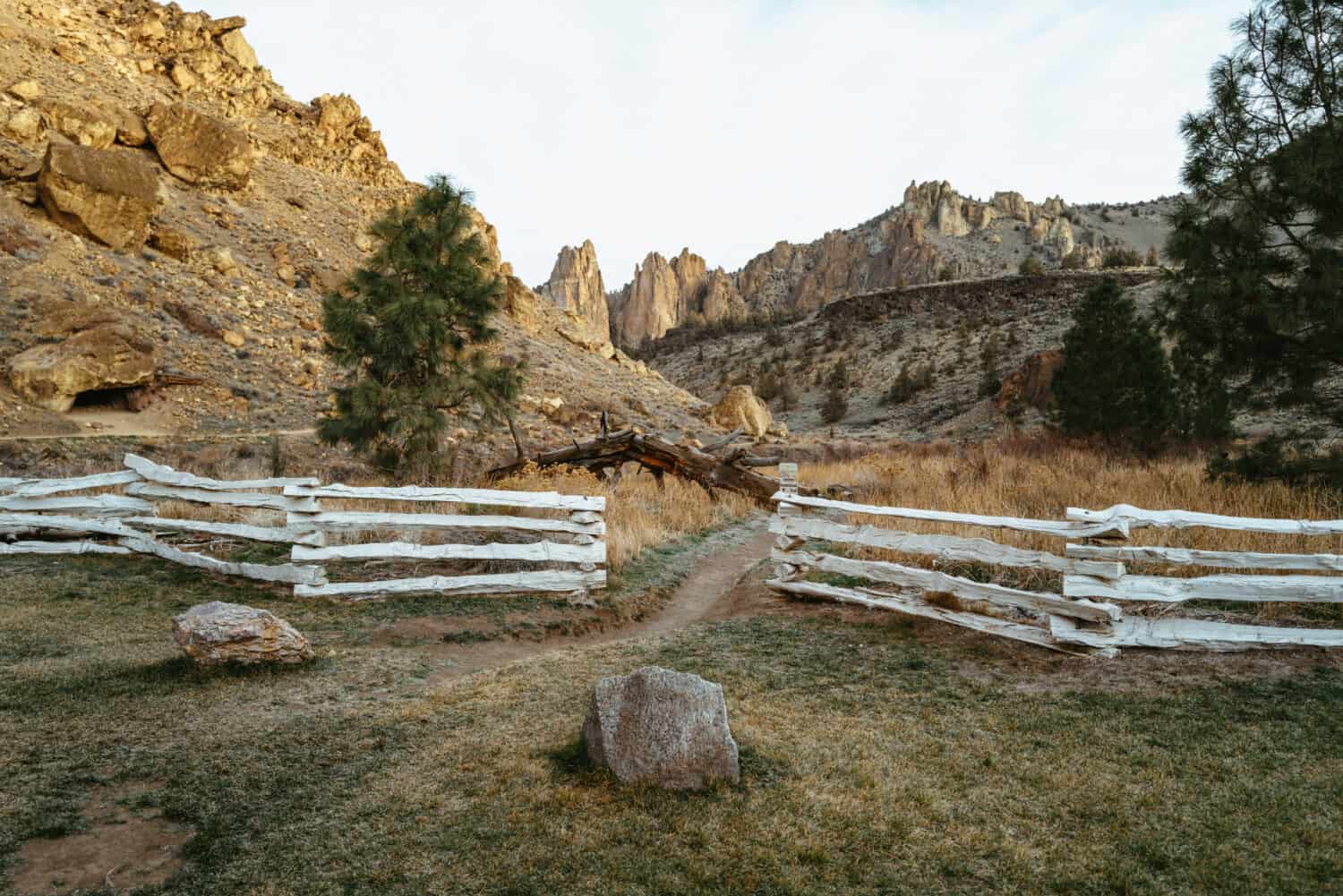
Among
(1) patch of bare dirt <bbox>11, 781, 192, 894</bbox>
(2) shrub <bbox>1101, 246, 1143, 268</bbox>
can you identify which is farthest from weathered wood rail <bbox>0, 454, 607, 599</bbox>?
(2) shrub <bbox>1101, 246, 1143, 268</bbox>

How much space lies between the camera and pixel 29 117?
1089 inches

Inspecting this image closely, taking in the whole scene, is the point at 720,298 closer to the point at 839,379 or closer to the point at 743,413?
the point at 839,379

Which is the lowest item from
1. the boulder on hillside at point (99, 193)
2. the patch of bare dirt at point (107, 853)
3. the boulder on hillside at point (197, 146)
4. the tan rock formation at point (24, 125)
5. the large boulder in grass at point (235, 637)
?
the patch of bare dirt at point (107, 853)

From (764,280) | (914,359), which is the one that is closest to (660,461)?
(914,359)

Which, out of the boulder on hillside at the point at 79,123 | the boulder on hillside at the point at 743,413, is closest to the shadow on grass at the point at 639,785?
the boulder on hillside at the point at 743,413

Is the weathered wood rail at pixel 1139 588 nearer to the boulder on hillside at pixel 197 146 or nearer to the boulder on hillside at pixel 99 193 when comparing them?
the boulder on hillside at pixel 99 193

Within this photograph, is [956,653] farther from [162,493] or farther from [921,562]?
[162,493]

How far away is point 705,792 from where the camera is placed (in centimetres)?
362

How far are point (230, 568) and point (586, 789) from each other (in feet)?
20.8

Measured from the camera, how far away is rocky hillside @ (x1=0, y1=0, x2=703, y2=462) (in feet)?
70.0

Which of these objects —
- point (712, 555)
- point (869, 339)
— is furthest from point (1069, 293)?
point (712, 555)

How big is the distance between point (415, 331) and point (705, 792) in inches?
464

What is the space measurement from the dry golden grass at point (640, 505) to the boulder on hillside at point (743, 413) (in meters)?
18.5

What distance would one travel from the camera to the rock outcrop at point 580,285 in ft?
338
